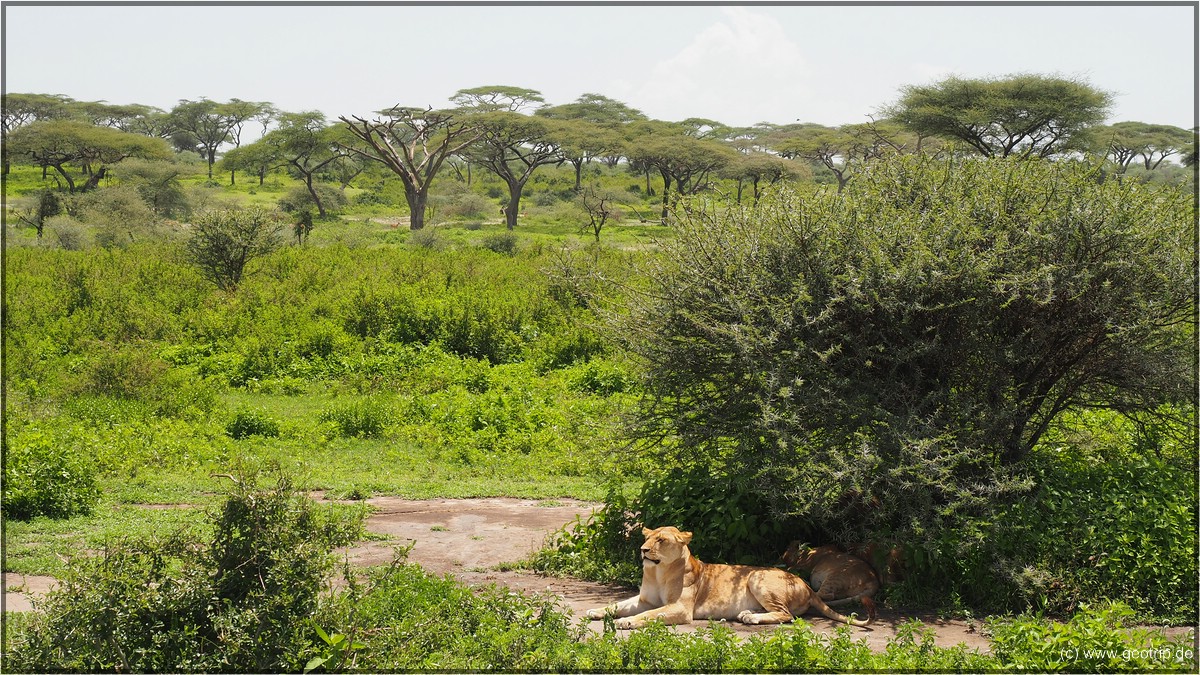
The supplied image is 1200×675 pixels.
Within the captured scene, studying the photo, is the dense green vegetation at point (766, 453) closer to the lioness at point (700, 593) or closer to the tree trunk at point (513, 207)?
the lioness at point (700, 593)

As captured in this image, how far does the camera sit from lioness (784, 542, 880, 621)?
264 inches

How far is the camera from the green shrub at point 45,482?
879cm

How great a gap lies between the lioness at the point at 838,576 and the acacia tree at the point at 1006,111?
102 ft

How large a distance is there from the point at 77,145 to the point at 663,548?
1791 inches

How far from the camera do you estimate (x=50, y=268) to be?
21.5m

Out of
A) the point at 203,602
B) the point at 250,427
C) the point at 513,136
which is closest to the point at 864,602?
the point at 203,602

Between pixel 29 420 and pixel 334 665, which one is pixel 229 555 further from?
pixel 29 420

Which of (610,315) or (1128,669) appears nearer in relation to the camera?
(1128,669)

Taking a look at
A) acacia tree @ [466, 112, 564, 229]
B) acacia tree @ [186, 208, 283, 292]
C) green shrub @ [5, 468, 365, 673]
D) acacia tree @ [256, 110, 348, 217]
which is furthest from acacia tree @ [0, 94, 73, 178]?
green shrub @ [5, 468, 365, 673]

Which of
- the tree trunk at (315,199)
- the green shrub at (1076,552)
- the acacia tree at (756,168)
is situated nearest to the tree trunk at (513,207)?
the tree trunk at (315,199)

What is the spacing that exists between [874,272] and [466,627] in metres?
3.51

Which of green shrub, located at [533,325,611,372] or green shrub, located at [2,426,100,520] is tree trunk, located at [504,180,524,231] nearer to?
green shrub, located at [533,325,611,372]

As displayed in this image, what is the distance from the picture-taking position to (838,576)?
676cm

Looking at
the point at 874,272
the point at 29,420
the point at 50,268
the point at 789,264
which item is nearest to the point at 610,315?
the point at 789,264
